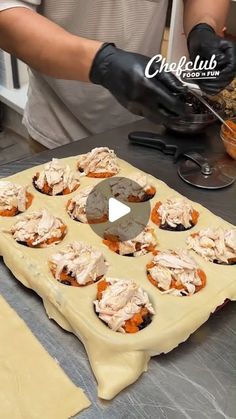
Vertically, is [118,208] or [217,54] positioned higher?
[217,54]

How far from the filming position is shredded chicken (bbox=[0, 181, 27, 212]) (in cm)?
110

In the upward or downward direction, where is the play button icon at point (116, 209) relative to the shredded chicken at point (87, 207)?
downward

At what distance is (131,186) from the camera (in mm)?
1192

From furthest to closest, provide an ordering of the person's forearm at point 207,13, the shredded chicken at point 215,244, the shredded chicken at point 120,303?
the person's forearm at point 207,13 < the shredded chicken at point 215,244 < the shredded chicken at point 120,303

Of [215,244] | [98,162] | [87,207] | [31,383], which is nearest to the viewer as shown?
[31,383]

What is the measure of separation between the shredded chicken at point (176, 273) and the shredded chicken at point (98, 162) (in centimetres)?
39

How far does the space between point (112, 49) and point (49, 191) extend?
40 centimetres

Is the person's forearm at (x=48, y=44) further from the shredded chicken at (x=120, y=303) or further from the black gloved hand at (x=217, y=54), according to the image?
the shredded chicken at (x=120, y=303)

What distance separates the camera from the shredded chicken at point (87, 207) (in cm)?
110

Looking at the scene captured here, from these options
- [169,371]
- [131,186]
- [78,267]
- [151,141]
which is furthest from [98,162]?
[169,371]

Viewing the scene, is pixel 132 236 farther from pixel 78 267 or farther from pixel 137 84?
pixel 137 84

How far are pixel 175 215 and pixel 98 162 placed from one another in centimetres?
31

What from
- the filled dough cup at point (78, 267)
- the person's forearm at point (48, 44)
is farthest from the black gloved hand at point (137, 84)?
the filled dough cup at point (78, 267)

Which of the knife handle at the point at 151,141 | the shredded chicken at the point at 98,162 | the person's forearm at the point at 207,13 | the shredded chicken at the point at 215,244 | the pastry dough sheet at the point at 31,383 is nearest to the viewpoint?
the pastry dough sheet at the point at 31,383
